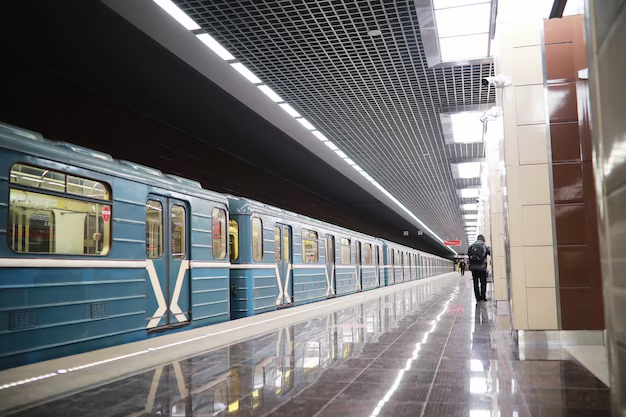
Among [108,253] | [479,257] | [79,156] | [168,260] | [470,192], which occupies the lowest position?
[479,257]

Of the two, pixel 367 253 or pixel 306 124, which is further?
pixel 367 253

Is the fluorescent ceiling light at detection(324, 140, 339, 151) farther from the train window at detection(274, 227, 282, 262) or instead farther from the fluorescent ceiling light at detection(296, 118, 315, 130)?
the train window at detection(274, 227, 282, 262)

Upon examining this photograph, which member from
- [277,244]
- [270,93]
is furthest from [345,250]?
[270,93]

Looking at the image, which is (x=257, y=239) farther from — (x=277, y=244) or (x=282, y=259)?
(x=282, y=259)

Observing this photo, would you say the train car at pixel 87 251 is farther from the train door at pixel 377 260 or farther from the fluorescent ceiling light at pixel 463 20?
the train door at pixel 377 260

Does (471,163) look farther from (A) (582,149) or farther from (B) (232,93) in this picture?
(A) (582,149)

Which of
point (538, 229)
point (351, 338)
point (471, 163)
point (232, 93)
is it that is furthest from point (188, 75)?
point (471, 163)

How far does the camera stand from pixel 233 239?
10.3 metres

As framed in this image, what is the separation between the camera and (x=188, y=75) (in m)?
9.09

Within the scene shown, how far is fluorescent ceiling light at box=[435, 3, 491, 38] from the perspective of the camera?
22.5 feet

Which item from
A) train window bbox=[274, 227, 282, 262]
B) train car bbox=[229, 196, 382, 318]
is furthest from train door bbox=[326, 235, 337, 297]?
train window bbox=[274, 227, 282, 262]

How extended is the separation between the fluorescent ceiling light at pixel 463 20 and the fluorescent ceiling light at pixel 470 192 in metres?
17.6

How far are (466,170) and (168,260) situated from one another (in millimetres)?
14157

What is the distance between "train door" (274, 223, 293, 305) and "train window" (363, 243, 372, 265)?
879 cm
